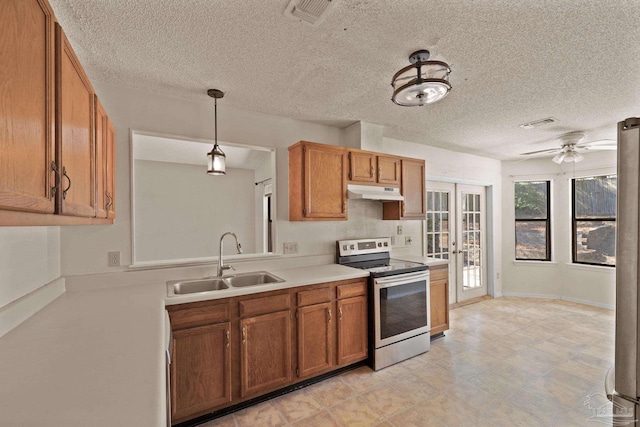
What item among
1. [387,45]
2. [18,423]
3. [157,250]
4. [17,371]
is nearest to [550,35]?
[387,45]

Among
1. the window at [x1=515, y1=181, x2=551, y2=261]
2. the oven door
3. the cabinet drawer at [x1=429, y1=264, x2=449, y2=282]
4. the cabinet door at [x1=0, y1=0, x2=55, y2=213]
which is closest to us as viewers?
the cabinet door at [x1=0, y1=0, x2=55, y2=213]

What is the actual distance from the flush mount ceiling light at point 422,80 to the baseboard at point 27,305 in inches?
96.2

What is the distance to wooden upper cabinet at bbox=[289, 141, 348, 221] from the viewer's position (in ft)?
8.81

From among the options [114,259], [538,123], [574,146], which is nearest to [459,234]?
[574,146]

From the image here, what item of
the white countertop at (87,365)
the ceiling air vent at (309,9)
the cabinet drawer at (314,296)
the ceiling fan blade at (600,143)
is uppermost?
the ceiling air vent at (309,9)

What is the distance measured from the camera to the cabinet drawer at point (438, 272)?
321 cm

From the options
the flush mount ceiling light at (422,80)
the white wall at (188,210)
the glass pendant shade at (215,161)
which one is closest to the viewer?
the flush mount ceiling light at (422,80)

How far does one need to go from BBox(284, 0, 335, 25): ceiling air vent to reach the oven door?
2113 millimetres

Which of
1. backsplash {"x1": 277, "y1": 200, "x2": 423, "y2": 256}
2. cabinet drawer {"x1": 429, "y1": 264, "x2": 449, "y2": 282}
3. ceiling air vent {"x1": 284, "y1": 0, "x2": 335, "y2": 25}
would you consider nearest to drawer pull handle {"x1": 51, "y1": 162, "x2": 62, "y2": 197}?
ceiling air vent {"x1": 284, "y1": 0, "x2": 335, "y2": 25}

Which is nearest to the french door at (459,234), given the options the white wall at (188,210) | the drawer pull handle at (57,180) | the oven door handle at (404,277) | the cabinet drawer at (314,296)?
the oven door handle at (404,277)

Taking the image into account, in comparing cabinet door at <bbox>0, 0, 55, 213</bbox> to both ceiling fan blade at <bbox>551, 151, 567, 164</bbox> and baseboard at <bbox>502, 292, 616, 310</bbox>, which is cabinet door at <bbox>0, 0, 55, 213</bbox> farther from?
baseboard at <bbox>502, 292, 616, 310</bbox>

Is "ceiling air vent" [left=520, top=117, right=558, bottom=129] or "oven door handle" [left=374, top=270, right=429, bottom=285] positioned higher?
"ceiling air vent" [left=520, top=117, right=558, bottom=129]

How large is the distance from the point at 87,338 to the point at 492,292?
561 cm

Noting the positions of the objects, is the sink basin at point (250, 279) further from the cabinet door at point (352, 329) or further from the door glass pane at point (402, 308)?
the door glass pane at point (402, 308)
